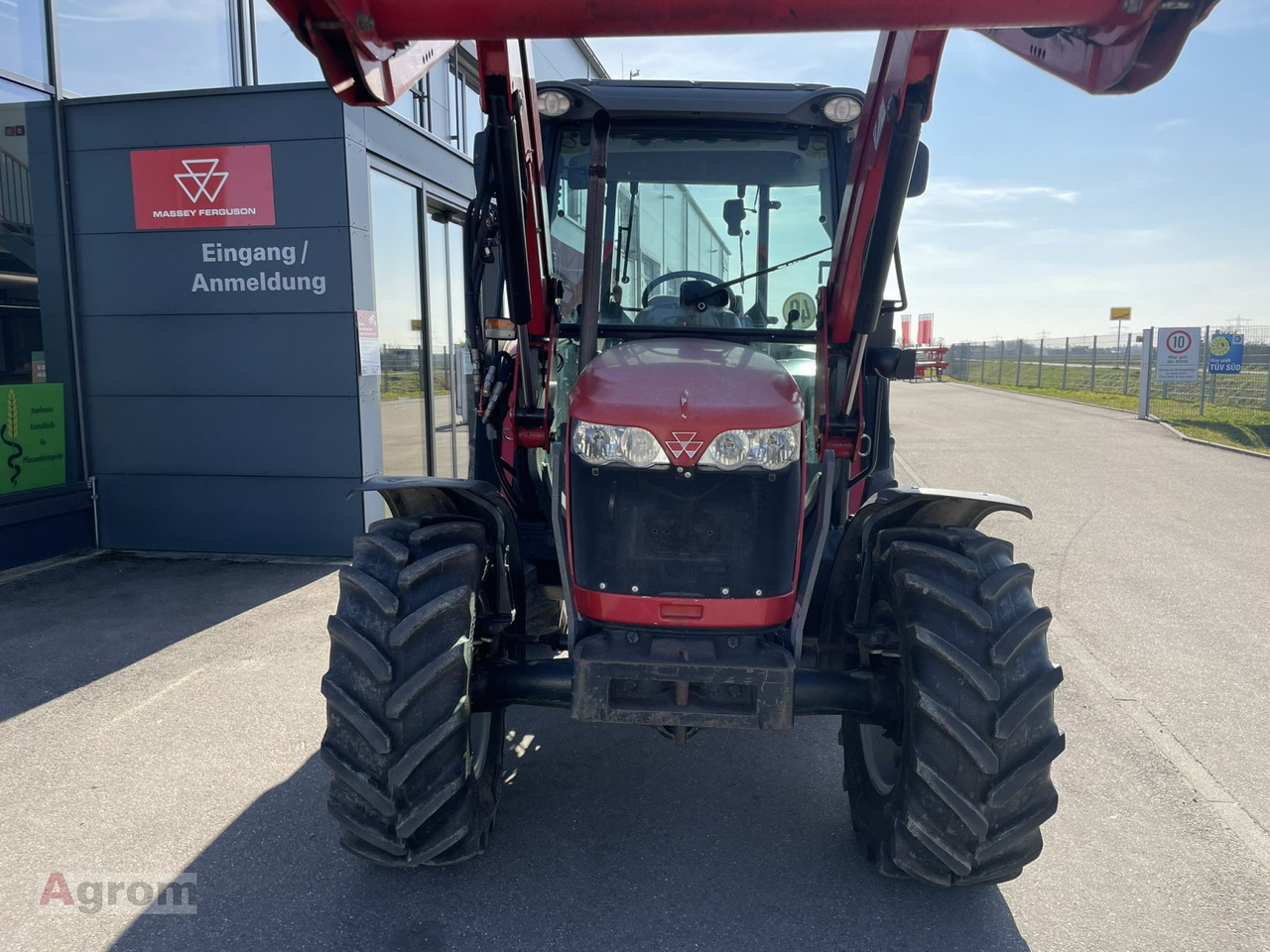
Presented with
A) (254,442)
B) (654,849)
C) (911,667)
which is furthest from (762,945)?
(254,442)

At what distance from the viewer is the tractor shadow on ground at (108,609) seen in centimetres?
487

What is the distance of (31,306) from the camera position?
7.04 m

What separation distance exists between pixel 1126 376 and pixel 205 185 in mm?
24012

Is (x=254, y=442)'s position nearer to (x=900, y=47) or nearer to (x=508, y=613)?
(x=508, y=613)

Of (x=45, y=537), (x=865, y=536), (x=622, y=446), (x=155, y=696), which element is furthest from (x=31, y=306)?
(x=865, y=536)

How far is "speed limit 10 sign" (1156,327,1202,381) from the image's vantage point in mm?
19438

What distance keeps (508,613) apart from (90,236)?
6063mm

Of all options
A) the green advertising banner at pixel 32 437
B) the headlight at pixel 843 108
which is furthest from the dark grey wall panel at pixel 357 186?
the headlight at pixel 843 108

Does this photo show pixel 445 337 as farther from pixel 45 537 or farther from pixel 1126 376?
pixel 1126 376

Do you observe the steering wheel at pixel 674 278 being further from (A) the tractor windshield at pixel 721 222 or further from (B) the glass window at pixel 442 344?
(B) the glass window at pixel 442 344

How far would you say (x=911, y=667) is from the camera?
2.76 m

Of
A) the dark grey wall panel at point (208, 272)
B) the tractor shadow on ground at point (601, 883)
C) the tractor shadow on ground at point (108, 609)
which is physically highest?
the dark grey wall panel at point (208, 272)

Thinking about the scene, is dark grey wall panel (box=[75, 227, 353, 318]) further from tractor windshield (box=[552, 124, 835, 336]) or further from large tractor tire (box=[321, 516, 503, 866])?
large tractor tire (box=[321, 516, 503, 866])
